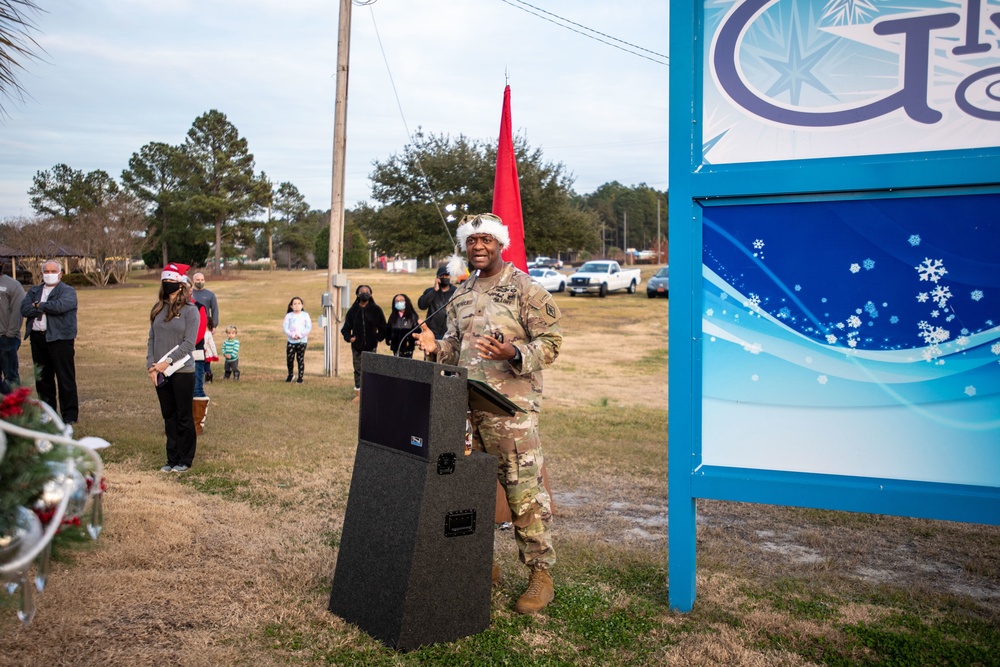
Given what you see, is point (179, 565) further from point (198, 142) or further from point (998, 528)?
point (198, 142)

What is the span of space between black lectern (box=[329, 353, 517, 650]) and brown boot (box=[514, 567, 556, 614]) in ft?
1.00

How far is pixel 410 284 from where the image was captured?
151 feet

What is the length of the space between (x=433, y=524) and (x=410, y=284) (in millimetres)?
42570

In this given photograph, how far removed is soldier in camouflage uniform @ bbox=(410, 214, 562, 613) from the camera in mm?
4266

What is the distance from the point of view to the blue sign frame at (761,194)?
146 inches

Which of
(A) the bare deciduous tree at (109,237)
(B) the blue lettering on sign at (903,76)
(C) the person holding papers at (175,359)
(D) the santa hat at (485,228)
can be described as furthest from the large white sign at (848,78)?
(A) the bare deciduous tree at (109,237)

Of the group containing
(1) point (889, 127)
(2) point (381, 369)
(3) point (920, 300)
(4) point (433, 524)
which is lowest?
(4) point (433, 524)

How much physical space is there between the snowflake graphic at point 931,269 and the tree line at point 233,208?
2914 centimetres

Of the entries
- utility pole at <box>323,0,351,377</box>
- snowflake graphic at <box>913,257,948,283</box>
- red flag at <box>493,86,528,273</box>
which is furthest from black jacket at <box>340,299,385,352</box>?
snowflake graphic at <box>913,257,948,283</box>

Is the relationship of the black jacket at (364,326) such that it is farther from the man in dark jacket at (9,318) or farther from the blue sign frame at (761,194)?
the blue sign frame at (761,194)

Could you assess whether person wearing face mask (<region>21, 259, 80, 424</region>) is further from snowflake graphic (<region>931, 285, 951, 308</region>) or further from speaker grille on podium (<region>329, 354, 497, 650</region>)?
snowflake graphic (<region>931, 285, 951, 308</region>)

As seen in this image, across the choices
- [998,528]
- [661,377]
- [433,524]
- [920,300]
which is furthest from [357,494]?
[661,377]

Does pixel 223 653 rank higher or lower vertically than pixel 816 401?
lower

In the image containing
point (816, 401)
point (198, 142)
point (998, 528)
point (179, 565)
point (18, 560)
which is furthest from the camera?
point (198, 142)
